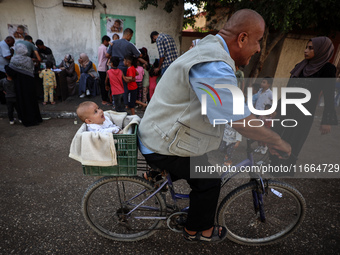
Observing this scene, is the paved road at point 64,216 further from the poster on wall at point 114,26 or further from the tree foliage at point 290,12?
the poster on wall at point 114,26

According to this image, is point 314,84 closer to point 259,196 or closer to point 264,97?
point 264,97

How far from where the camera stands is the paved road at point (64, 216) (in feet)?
7.70

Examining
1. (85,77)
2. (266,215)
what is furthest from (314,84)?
(85,77)

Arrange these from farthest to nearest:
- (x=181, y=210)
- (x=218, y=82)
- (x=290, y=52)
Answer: (x=290, y=52)
(x=181, y=210)
(x=218, y=82)

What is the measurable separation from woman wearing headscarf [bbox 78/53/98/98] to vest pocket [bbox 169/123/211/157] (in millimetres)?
6585

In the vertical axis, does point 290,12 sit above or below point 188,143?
above

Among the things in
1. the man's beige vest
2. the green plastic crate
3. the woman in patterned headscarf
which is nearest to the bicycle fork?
the man's beige vest

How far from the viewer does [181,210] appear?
222cm

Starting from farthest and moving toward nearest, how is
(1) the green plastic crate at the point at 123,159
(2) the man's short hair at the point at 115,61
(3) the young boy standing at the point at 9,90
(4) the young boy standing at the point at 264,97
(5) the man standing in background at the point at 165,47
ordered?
(5) the man standing in background at the point at 165,47
(2) the man's short hair at the point at 115,61
(3) the young boy standing at the point at 9,90
(4) the young boy standing at the point at 264,97
(1) the green plastic crate at the point at 123,159

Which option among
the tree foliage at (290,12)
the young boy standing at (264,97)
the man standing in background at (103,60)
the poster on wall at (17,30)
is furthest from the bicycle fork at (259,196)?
the poster on wall at (17,30)

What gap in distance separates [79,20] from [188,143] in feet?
27.5

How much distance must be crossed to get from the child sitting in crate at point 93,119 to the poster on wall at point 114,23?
7239 millimetres

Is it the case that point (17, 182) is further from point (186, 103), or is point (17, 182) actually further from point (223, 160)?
point (223, 160)

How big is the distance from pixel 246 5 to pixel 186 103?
5.97 meters
